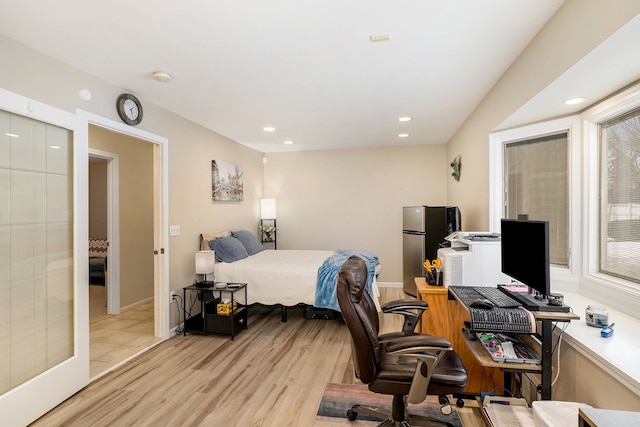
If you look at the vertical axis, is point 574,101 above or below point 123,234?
above

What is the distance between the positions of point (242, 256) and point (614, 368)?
3.70m

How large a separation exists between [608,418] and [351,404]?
1626 mm

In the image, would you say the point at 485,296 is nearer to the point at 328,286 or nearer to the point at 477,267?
the point at 477,267

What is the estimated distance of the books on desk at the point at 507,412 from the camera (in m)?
1.72

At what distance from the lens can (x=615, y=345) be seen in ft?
4.82

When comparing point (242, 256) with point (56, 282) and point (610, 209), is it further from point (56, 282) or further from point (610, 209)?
point (610, 209)

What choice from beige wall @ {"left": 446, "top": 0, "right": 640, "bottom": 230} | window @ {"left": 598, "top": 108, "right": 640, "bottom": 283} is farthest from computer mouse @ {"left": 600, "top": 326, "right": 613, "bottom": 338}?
beige wall @ {"left": 446, "top": 0, "right": 640, "bottom": 230}

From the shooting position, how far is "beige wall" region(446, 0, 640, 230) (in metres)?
1.39

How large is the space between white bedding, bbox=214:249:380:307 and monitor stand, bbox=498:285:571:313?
182cm

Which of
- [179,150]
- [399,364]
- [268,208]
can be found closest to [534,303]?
[399,364]

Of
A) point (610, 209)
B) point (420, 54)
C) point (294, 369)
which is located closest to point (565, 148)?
point (610, 209)

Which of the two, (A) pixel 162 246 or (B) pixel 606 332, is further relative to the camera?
(A) pixel 162 246

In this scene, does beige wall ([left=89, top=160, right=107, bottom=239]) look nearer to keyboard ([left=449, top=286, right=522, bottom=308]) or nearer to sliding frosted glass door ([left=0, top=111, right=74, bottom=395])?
sliding frosted glass door ([left=0, top=111, right=74, bottom=395])

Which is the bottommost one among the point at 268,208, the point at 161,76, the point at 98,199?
the point at 268,208
